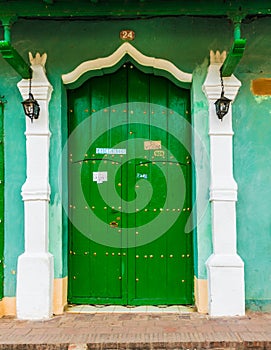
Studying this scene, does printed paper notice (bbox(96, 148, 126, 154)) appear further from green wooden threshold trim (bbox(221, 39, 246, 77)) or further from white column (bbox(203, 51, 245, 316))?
green wooden threshold trim (bbox(221, 39, 246, 77))

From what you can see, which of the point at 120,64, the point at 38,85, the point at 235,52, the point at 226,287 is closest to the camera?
the point at 235,52

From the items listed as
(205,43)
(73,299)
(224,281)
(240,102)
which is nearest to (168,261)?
(224,281)

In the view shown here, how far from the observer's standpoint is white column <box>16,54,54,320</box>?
5398mm

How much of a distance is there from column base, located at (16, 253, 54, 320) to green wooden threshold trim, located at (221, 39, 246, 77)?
2.89 m

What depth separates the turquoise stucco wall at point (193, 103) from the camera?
564cm

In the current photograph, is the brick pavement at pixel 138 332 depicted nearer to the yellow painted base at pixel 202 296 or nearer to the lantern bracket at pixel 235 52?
the yellow painted base at pixel 202 296

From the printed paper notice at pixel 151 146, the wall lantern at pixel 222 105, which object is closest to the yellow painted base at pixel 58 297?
the printed paper notice at pixel 151 146

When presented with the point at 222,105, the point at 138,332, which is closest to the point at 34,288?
the point at 138,332

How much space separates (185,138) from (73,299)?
235 cm

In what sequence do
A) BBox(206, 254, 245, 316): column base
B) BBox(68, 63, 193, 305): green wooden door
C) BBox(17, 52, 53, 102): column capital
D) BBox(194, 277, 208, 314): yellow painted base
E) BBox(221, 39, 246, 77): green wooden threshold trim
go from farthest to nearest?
BBox(68, 63, 193, 305): green wooden door, BBox(17, 52, 53, 102): column capital, BBox(194, 277, 208, 314): yellow painted base, BBox(206, 254, 245, 316): column base, BBox(221, 39, 246, 77): green wooden threshold trim

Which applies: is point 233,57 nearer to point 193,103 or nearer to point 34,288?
point 193,103

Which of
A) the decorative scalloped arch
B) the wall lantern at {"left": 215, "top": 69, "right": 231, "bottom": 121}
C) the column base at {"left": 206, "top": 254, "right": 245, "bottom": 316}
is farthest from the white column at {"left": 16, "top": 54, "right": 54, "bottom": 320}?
the wall lantern at {"left": 215, "top": 69, "right": 231, "bottom": 121}

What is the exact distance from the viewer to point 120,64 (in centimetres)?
585

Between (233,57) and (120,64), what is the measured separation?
4.62ft
